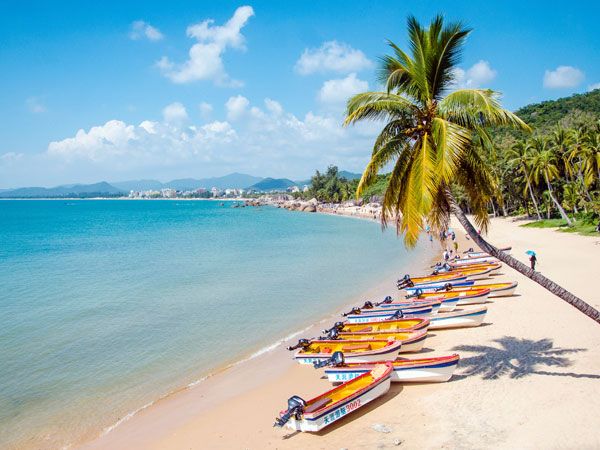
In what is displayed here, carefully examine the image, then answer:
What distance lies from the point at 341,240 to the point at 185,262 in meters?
21.0

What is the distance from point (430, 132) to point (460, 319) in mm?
8777

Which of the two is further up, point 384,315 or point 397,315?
point 397,315

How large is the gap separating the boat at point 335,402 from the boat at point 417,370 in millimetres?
354

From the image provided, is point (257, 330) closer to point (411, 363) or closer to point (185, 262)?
point (411, 363)

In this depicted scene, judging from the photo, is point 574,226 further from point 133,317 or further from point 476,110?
point 133,317

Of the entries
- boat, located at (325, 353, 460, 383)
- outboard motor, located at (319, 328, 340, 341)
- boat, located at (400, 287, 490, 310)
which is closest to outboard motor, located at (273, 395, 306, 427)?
boat, located at (325, 353, 460, 383)

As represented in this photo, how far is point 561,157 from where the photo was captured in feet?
136

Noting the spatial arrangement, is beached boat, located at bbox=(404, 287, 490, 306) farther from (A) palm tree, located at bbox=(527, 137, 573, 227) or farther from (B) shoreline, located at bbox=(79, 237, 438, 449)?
(A) palm tree, located at bbox=(527, 137, 573, 227)

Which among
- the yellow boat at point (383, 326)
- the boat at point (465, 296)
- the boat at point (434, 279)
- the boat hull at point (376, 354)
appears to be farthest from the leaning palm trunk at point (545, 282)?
the boat at point (434, 279)

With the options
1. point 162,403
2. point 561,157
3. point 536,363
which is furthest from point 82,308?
point 561,157

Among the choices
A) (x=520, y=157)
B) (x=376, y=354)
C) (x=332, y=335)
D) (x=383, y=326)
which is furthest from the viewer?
(x=520, y=157)

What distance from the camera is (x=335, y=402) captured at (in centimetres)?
953

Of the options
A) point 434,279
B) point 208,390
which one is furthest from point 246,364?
point 434,279

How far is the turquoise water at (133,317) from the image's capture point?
496 inches
